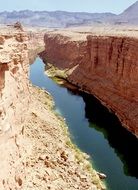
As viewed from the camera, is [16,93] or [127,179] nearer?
[16,93]

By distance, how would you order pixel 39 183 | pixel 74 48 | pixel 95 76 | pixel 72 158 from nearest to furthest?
pixel 39 183, pixel 72 158, pixel 95 76, pixel 74 48

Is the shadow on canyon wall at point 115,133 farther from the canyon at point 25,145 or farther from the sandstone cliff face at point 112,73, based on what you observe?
the canyon at point 25,145

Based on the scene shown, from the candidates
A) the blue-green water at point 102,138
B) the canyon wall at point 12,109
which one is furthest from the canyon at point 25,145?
the blue-green water at point 102,138

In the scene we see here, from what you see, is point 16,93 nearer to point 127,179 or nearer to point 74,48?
point 127,179

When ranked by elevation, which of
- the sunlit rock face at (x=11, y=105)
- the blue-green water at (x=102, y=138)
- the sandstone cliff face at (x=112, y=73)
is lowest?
the blue-green water at (x=102, y=138)

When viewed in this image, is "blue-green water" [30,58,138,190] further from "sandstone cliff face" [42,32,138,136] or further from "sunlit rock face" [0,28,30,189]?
"sunlit rock face" [0,28,30,189]

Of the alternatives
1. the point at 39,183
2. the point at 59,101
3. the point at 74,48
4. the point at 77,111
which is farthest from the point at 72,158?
the point at 74,48

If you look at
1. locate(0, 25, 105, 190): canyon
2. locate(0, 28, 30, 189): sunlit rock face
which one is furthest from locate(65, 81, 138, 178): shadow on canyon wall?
locate(0, 28, 30, 189): sunlit rock face

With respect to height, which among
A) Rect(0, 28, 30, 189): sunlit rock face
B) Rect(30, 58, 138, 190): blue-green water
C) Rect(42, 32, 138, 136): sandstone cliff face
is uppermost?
Rect(0, 28, 30, 189): sunlit rock face
